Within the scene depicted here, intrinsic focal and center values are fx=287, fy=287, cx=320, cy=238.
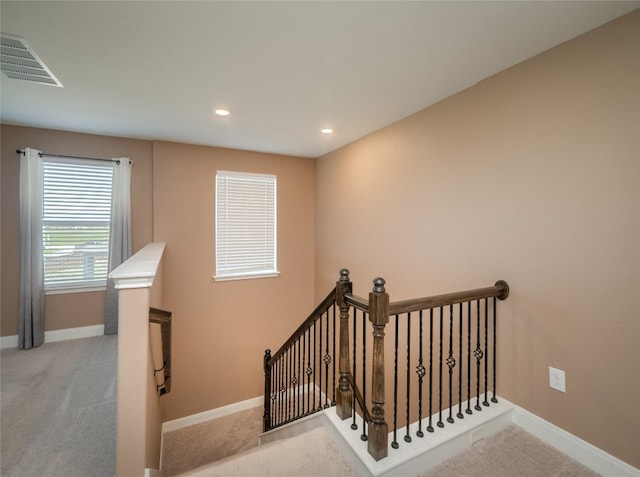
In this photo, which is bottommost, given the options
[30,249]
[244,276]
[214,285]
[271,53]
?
[214,285]

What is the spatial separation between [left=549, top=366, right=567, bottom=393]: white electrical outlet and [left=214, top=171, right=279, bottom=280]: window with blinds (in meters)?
3.36

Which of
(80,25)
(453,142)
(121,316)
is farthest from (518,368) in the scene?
(80,25)

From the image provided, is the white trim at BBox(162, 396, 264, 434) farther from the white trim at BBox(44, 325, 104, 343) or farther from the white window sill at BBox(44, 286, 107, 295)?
the white window sill at BBox(44, 286, 107, 295)

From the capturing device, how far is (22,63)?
6.30 feet

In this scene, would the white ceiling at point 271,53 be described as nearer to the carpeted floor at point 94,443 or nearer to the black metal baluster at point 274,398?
the carpeted floor at point 94,443

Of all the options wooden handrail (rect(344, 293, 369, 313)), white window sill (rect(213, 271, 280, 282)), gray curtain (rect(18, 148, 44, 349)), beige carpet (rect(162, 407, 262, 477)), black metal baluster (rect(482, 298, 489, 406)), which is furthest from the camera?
white window sill (rect(213, 271, 280, 282))

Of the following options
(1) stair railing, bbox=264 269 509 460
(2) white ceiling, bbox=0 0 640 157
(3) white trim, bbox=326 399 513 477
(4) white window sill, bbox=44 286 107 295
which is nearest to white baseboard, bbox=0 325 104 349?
(4) white window sill, bbox=44 286 107 295

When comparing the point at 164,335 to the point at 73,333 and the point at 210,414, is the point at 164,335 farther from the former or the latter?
the point at 210,414

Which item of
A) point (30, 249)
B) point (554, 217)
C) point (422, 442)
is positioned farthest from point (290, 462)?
point (30, 249)

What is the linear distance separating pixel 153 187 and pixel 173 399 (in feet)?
9.06

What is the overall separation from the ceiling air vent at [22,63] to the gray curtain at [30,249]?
4.66 feet

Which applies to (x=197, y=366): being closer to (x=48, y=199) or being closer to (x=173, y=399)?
(x=173, y=399)

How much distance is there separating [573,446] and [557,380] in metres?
0.34

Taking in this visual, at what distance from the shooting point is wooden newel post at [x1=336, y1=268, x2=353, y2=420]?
1.76 m
